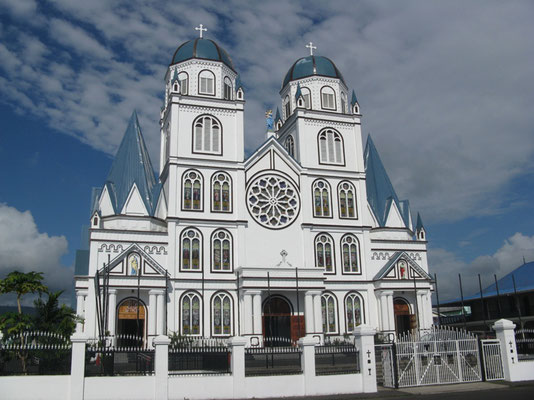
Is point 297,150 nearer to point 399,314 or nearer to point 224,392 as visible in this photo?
point 399,314

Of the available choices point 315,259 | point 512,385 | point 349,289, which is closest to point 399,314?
point 349,289

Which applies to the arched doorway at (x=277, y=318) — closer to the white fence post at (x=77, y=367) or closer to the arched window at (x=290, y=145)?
the arched window at (x=290, y=145)

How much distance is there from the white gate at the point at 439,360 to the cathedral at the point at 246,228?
42.7ft

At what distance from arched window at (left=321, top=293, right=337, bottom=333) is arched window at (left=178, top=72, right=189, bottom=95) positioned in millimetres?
17100

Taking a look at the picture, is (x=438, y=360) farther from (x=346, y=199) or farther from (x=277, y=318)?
(x=346, y=199)

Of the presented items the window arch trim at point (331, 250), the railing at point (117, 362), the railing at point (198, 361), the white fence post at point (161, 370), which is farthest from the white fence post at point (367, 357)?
the window arch trim at point (331, 250)

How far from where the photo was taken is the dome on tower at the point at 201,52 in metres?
37.8

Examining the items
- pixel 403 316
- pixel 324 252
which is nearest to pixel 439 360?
pixel 324 252

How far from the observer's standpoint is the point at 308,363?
18.3 m

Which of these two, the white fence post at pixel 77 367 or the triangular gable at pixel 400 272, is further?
the triangular gable at pixel 400 272

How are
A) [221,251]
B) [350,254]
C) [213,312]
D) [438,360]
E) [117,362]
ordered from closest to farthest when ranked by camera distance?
[117,362], [438,360], [213,312], [221,251], [350,254]

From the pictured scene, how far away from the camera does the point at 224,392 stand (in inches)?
680

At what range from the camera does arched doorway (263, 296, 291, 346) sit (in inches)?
1345

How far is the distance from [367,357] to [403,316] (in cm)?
1931
